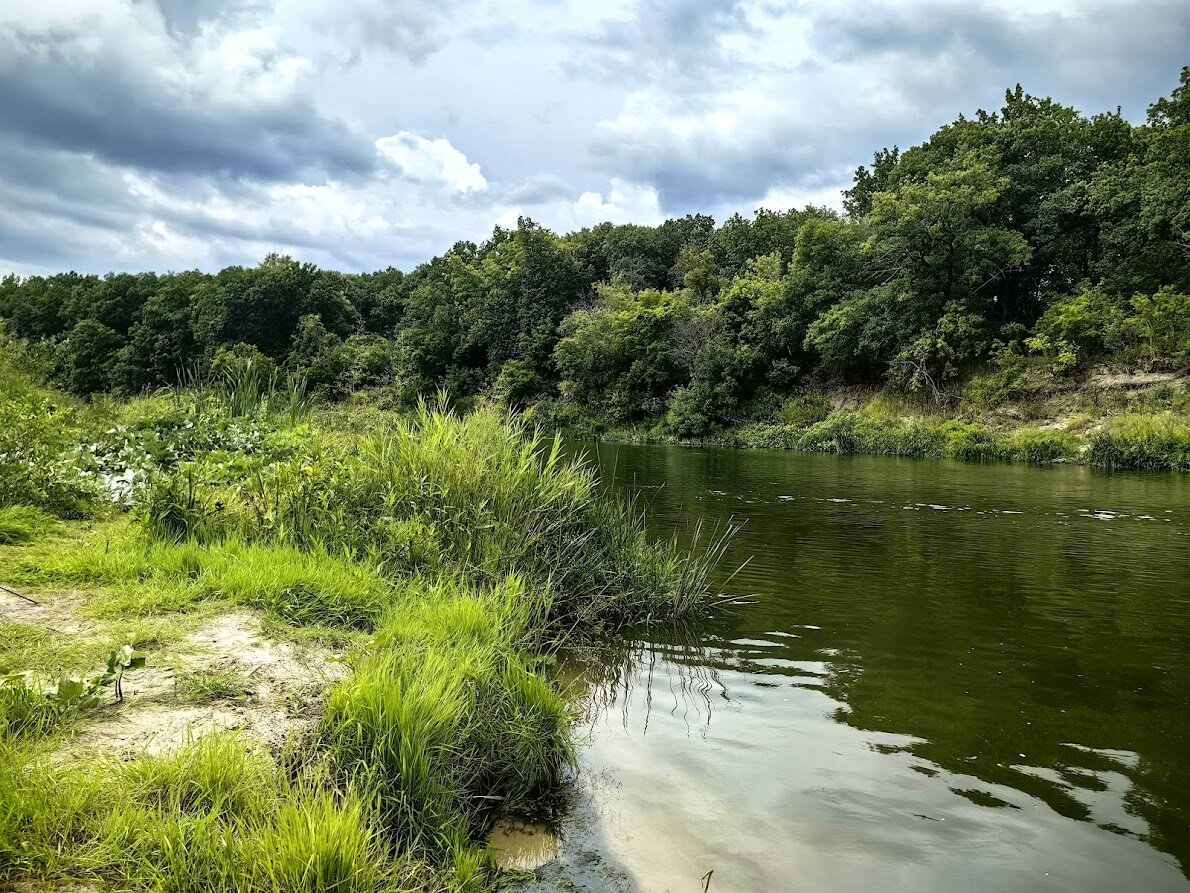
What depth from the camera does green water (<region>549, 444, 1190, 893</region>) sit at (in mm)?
3264

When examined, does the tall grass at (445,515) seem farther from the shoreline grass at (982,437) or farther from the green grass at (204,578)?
the shoreline grass at (982,437)

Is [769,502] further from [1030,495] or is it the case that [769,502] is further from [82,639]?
[82,639]

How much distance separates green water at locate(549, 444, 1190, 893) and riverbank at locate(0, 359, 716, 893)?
2.26 ft

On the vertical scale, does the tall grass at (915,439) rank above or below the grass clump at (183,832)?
above

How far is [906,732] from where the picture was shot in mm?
4559

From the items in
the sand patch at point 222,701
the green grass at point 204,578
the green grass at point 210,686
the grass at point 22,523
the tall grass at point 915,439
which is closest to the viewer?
the sand patch at point 222,701

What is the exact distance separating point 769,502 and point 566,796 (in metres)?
11.9

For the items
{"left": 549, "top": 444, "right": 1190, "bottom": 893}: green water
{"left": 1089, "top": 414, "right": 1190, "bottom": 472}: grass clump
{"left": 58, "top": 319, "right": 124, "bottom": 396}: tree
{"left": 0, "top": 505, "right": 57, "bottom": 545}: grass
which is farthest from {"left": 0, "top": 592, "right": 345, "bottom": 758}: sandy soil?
{"left": 58, "top": 319, "right": 124, "bottom": 396}: tree

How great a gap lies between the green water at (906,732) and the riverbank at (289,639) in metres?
0.69

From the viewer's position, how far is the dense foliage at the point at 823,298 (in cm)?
3125

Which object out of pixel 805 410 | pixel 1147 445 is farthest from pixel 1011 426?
pixel 805 410

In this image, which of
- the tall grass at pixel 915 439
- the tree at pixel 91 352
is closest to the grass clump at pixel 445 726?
the tall grass at pixel 915 439

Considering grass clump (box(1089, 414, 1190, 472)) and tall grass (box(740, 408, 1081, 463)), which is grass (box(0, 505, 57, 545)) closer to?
grass clump (box(1089, 414, 1190, 472))

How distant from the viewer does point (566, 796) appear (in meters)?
3.74
